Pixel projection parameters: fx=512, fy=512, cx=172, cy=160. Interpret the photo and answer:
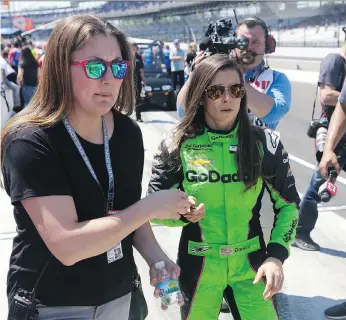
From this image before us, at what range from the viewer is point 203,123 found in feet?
8.45

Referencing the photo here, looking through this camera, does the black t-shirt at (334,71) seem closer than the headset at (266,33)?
No

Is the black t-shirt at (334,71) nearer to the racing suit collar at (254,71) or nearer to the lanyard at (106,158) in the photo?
the racing suit collar at (254,71)

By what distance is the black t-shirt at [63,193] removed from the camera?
5.27 feet

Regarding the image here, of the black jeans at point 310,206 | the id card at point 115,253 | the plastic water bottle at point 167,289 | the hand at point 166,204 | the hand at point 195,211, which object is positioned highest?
the hand at point 166,204


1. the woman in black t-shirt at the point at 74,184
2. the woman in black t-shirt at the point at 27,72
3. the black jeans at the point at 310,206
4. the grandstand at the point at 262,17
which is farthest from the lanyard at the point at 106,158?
the grandstand at the point at 262,17

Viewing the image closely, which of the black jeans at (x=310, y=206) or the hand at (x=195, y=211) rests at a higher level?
the hand at (x=195, y=211)

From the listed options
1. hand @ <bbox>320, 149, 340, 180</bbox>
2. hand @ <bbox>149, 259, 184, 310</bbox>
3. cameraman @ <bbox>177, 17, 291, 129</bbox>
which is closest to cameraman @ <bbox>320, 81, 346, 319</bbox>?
hand @ <bbox>320, 149, 340, 180</bbox>

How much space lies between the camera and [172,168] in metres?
2.49

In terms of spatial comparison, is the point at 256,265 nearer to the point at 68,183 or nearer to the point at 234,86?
the point at 234,86

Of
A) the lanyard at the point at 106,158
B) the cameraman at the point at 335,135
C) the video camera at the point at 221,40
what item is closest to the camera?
the lanyard at the point at 106,158

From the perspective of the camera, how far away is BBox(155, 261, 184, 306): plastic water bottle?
6.36 feet

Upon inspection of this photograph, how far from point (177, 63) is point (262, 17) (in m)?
35.9

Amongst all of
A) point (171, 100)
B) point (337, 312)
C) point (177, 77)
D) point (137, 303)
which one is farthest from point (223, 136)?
point (177, 77)

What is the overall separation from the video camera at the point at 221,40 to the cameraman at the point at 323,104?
1233 millimetres
